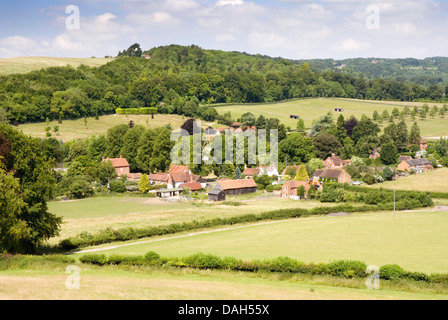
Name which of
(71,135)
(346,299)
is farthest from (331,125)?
(346,299)

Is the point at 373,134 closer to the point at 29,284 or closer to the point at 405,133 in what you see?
the point at 405,133

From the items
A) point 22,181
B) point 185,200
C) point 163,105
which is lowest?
point 185,200

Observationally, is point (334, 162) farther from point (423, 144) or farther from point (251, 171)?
point (423, 144)

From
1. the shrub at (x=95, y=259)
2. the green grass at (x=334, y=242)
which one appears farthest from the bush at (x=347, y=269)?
the shrub at (x=95, y=259)

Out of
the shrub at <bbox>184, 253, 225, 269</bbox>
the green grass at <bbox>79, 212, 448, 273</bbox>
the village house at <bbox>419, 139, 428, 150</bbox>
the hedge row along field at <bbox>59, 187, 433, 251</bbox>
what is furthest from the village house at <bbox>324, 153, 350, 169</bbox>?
the shrub at <bbox>184, 253, 225, 269</bbox>

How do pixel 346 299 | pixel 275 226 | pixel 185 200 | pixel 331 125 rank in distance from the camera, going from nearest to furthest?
pixel 346 299 → pixel 275 226 → pixel 185 200 → pixel 331 125

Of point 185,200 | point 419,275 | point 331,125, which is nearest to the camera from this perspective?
point 419,275

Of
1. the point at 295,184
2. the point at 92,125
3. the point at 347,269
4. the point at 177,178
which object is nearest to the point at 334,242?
the point at 347,269
